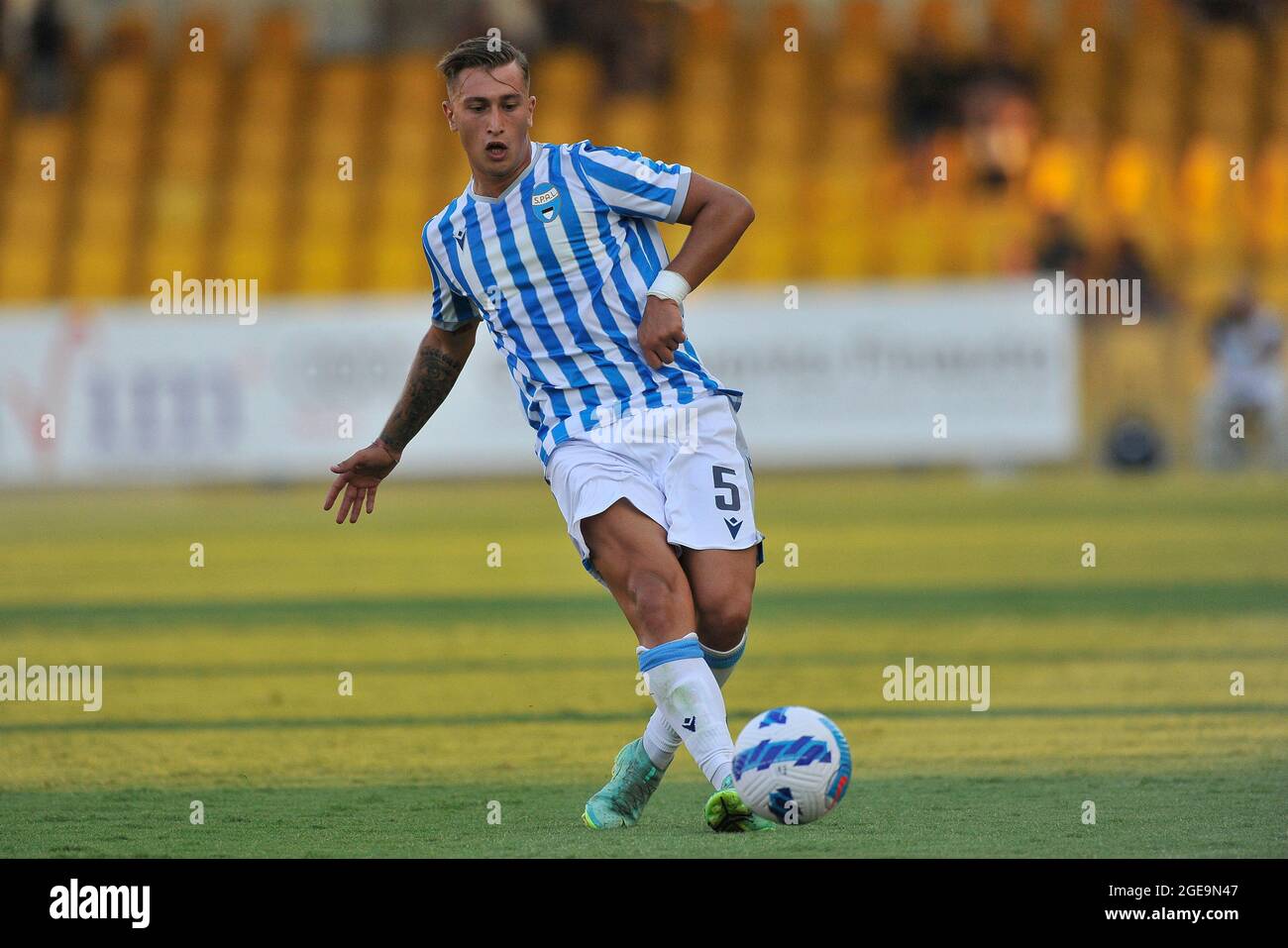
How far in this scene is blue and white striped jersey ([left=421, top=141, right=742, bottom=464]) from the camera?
5625 millimetres

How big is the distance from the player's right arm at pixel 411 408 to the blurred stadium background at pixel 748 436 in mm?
977

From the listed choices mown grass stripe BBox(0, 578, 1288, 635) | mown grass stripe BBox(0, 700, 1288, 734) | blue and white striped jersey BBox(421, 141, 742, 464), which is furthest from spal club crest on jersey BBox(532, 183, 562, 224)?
mown grass stripe BBox(0, 578, 1288, 635)

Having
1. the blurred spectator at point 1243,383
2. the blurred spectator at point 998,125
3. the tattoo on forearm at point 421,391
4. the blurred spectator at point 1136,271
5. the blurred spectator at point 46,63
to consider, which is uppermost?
the blurred spectator at point 46,63

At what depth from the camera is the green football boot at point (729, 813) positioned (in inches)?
204

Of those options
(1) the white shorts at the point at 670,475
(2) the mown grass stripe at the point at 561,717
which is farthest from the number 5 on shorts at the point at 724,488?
(2) the mown grass stripe at the point at 561,717

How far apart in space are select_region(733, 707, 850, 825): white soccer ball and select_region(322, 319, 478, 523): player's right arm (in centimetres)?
161

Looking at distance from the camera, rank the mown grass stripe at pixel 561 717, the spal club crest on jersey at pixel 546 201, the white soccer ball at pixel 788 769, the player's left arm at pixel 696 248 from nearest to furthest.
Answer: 1. the white soccer ball at pixel 788 769
2. the player's left arm at pixel 696 248
3. the spal club crest on jersey at pixel 546 201
4. the mown grass stripe at pixel 561 717

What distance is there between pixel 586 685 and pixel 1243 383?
14.4 m

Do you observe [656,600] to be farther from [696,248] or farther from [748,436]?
[748,436]

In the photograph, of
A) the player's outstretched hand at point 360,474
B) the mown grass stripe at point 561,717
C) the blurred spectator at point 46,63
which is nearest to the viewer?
the player's outstretched hand at point 360,474

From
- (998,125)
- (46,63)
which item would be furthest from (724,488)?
(46,63)

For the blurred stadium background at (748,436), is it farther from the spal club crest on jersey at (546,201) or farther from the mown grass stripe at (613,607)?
the spal club crest on jersey at (546,201)

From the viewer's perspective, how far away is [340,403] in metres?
21.1

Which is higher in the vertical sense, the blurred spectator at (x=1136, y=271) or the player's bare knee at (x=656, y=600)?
the blurred spectator at (x=1136, y=271)
